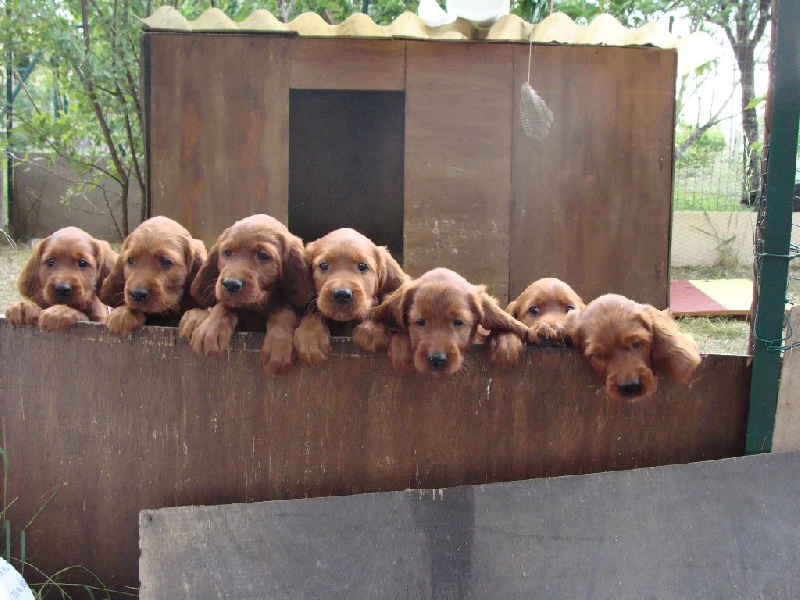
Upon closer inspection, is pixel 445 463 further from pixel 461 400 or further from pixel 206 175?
pixel 206 175

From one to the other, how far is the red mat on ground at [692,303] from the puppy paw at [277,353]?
5.12 meters

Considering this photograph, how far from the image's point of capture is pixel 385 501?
2865 millimetres

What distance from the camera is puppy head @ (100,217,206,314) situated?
303 centimetres

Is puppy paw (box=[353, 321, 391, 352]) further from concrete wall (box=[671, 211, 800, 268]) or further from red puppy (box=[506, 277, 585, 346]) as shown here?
concrete wall (box=[671, 211, 800, 268])

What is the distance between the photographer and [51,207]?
36.6ft

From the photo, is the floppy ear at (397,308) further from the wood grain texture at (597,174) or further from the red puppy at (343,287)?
the wood grain texture at (597,174)

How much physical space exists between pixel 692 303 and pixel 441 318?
19.2 feet

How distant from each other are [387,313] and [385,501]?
685mm

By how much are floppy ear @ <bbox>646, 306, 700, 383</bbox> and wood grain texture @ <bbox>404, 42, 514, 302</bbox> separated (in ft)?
12.6

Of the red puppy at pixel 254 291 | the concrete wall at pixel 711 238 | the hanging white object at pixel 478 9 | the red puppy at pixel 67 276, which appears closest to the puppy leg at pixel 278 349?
the red puppy at pixel 254 291

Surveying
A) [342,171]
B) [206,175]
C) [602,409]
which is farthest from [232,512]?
[342,171]

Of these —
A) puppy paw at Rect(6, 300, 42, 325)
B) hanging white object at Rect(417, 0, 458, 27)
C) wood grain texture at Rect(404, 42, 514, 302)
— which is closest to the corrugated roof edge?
hanging white object at Rect(417, 0, 458, 27)

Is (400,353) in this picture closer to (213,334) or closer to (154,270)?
(213,334)

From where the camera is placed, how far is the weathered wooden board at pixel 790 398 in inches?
116
